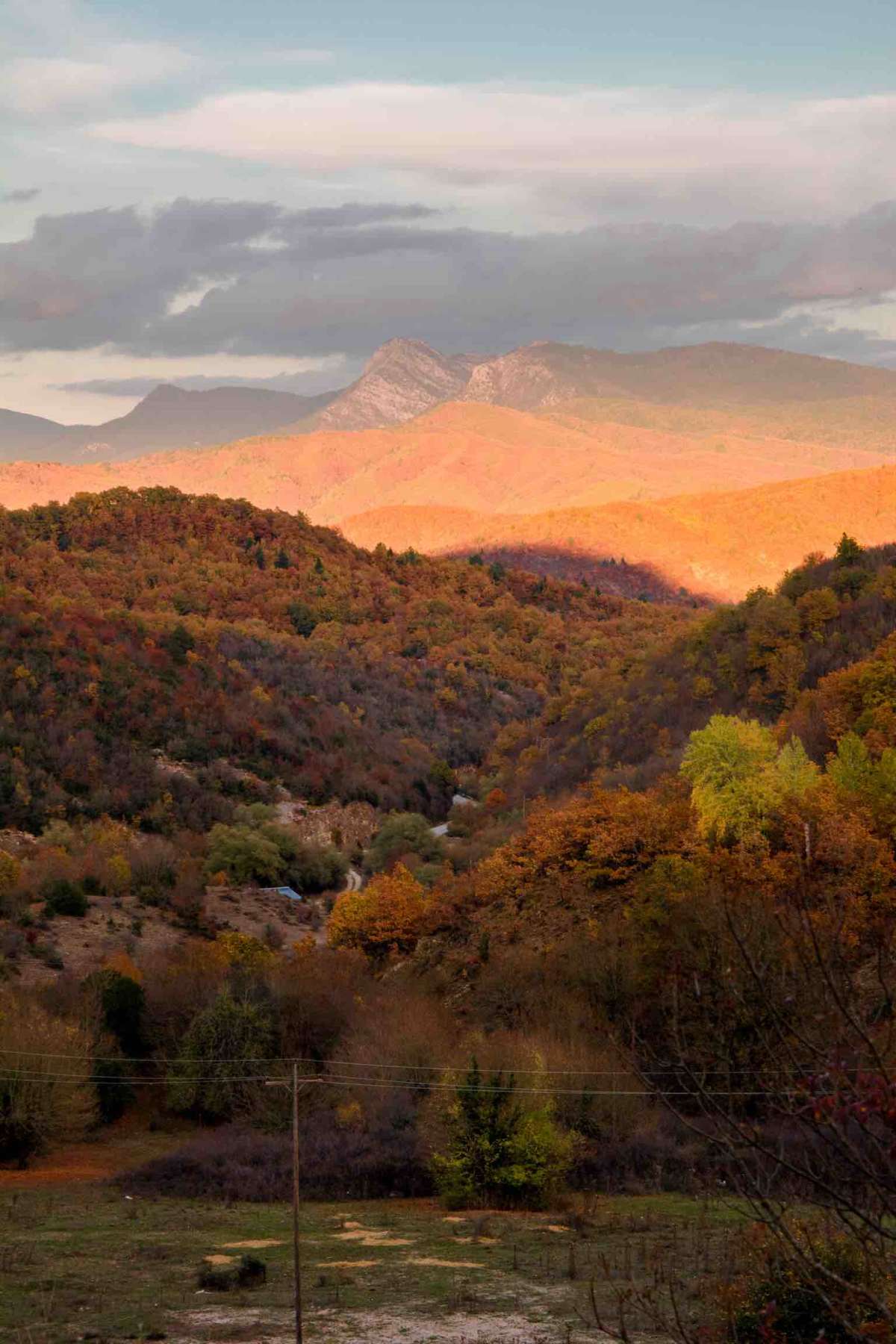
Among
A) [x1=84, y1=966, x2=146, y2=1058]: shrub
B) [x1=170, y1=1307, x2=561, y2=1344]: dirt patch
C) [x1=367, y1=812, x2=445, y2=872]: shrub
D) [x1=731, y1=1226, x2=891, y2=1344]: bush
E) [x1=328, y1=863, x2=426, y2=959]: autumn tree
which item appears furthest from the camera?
[x1=367, y1=812, x2=445, y2=872]: shrub

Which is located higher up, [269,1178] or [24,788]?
[24,788]

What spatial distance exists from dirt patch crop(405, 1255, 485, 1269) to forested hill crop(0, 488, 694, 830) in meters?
69.1

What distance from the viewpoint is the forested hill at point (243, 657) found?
4035 inches

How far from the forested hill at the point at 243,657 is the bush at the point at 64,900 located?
2213 centimetres

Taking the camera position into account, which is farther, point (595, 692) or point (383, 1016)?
point (595, 692)

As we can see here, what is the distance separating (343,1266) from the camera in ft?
87.2

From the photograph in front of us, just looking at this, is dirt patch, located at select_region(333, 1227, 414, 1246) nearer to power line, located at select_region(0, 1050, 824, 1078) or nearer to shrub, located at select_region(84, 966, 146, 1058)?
power line, located at select_region(0, 1050, 824, 1078)

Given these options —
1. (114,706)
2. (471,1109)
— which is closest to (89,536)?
(114,706)

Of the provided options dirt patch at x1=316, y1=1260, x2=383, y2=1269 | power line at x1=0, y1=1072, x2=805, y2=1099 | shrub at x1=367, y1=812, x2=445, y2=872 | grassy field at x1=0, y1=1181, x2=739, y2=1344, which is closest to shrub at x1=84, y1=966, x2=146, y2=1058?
power line at x1=0, y1=1072, x2=805, y2=1099

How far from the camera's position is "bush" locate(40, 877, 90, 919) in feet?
229

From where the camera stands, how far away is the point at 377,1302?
24109 millimetres

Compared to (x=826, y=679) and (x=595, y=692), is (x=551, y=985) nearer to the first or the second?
(x=826, y=679)

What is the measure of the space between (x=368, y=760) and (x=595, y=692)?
22950mm

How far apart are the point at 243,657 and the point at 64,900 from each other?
219 feet
